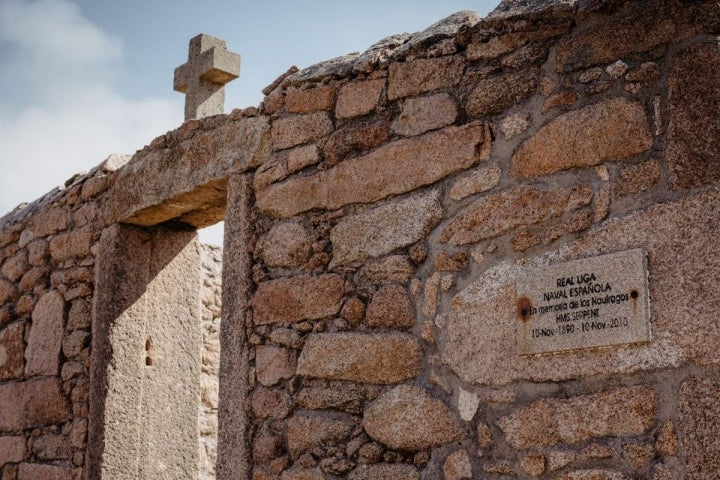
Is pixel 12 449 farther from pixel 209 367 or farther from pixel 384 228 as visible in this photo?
pixel 384 228

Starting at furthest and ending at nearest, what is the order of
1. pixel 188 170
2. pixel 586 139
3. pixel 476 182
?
pixel 188 170 < pixel 476 182 < pixel 586 139

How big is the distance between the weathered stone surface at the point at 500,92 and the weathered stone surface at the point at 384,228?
0.31m

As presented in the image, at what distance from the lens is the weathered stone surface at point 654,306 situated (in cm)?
214

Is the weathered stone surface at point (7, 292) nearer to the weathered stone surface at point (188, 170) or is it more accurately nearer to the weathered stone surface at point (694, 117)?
the weathered stone surface at point (188, 170)

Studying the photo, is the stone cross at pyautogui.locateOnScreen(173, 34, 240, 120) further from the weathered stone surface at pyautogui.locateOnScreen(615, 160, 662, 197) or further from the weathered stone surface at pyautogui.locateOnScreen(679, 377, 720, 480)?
the weathered stone surface at pyautogui.locateOnScreen(679, 377, 720, 480)

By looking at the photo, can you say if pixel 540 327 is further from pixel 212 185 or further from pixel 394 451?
pixel 212 185

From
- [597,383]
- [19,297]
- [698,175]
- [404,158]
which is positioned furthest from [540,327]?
[19,297]

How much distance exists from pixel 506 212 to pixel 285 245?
1011 mm

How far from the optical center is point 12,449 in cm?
445

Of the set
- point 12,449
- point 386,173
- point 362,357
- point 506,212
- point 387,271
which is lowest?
point 12,449

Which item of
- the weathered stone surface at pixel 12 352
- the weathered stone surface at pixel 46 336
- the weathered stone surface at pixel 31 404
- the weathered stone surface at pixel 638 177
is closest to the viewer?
the weathered stone surface at pixel 638 177

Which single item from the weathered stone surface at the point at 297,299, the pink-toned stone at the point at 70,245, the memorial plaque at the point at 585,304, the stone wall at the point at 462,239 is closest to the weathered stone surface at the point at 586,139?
the stone wall at the point at 462,239

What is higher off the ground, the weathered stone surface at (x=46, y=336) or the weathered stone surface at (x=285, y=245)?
→ the weathered stone surface at (x=285, y=245)

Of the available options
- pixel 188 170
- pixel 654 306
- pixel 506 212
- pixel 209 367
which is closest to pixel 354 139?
pixel 506 212
